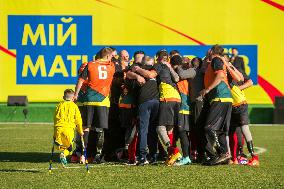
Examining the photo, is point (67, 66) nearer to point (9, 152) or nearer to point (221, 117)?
point (9, 152)

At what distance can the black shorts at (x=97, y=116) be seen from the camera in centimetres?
1625

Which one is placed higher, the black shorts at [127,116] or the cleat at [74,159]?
the black shorts at [127,116]

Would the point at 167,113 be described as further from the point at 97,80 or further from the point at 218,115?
the point at 97,80

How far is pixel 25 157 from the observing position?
690 inches

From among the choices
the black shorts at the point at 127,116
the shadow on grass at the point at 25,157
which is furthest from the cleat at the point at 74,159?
the black shorts at the point at 127,116

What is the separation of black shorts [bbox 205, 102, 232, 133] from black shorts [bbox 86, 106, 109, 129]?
176 centimetres

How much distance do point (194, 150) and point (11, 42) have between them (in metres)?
16.3

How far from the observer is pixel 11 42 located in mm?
32594

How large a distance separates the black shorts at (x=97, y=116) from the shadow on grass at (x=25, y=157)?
46.3 inches

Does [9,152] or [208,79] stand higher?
[208,79]

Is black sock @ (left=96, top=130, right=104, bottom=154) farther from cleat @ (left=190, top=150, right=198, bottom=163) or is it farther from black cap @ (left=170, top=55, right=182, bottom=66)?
cleat @ (left=190, top=150, right=198, bottom=163)

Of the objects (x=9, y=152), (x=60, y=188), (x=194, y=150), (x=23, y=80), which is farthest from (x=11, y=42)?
(x=60, y=188)

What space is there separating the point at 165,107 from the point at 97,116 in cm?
117

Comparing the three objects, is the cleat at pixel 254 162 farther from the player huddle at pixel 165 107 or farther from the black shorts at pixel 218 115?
the black shorts at pixel 218 115
